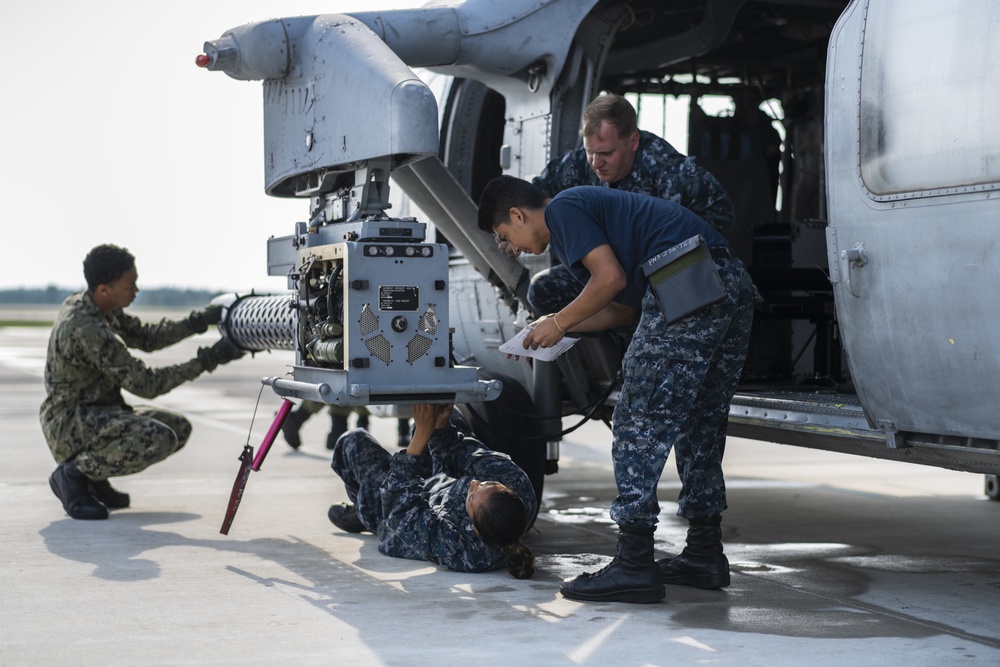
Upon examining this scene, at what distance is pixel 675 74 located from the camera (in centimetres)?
873

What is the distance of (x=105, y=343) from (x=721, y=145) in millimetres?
4088

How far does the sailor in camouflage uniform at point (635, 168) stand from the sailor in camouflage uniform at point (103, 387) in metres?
2.52

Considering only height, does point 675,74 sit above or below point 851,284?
above

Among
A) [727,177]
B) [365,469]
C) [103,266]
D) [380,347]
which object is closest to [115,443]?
[103,266]

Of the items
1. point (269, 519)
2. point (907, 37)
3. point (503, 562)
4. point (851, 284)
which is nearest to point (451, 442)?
point (503, 562)

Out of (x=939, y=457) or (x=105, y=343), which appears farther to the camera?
(x=105, y=343)

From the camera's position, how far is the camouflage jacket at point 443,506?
5.43m

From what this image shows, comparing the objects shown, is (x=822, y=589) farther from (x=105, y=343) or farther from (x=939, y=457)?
(x=105, y=343)

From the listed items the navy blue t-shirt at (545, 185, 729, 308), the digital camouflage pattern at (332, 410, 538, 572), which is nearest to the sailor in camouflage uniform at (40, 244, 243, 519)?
the digital camouflage pattern at (332, 410, 538, 572)

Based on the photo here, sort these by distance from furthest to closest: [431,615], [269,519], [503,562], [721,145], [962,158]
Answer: [721,145] → [269,519] → [503,562] → [431,615] → [962,158]

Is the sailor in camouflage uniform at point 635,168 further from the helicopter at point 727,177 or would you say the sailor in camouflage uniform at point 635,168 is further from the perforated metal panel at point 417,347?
the perforated metal panel at point 417,347

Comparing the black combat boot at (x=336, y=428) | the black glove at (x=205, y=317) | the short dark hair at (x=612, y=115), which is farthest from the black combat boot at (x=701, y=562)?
the black combat boot at (x=336, y=428)

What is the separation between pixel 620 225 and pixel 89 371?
3.64 meters

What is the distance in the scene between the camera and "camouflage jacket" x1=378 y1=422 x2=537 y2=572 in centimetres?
543
